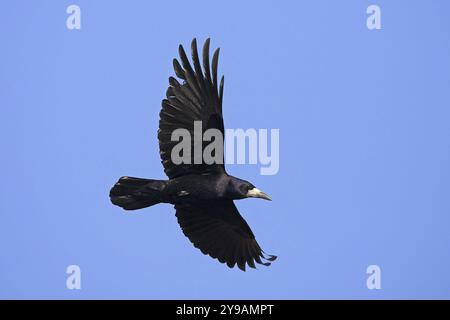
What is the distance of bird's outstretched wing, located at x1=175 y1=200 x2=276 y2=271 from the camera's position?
50.1 feet

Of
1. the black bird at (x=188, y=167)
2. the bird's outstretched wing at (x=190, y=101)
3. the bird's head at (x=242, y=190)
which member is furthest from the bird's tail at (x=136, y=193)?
the bird's head at (x=242, y=190)

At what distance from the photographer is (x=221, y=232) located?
1555cm

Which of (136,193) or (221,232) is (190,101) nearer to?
(136,193)

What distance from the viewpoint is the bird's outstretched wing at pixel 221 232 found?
1527cm

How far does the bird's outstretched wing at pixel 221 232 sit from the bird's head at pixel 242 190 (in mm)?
628

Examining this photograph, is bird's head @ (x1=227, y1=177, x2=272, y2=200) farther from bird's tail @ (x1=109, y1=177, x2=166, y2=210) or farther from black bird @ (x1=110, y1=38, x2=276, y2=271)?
bird's tail @ (x1=109, y1=177, x2=166, y2=210)

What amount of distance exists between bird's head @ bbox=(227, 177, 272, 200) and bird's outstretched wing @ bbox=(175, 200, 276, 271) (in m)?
0.63

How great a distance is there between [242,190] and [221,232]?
1361mm

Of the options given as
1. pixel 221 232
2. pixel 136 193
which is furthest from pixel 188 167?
pixel 221 232

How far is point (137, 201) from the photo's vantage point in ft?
47.9

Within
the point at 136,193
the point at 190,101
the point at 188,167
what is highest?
the point at 190,101
